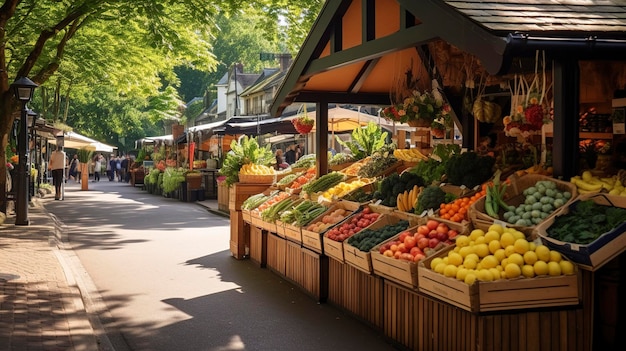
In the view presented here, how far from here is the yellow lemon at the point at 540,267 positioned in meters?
6.13

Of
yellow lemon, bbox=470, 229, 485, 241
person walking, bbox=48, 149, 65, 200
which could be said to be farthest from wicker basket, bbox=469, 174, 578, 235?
person walking, bbox=48, 149, 65, 200

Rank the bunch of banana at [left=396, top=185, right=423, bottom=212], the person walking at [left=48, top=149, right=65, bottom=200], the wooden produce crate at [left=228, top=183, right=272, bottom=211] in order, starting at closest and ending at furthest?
the bunch of banana at [left=396, top=185, right=423, bottom=212] → the wooden produce crate at [left=228, top=183, right=272, bottom=211] → the person walking at [left=48, top=149, right=65, bottom=200]

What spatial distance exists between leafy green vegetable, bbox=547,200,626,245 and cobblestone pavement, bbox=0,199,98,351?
431 centimetres

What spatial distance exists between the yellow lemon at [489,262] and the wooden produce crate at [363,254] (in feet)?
5.84

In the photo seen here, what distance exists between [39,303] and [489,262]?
5316 mm

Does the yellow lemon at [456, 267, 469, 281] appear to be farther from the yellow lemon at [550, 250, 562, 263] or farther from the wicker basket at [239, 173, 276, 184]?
the wicker basket at [239, 173, 276, 184]

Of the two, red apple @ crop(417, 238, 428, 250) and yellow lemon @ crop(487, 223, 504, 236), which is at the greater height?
yellow lemon @ crop(487, 223, 504, 236)

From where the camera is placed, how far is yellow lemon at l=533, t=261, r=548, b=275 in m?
A: 6.13

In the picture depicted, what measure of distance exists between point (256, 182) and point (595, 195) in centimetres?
914

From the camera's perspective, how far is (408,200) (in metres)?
9.08

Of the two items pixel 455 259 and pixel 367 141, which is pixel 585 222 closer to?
pixel 455 259

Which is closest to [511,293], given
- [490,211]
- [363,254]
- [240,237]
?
[490,211]

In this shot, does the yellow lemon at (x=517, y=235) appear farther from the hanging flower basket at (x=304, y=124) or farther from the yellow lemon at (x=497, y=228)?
the hanging flower basket at (x=304, y=124)

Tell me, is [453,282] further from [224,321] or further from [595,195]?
[224,321]
